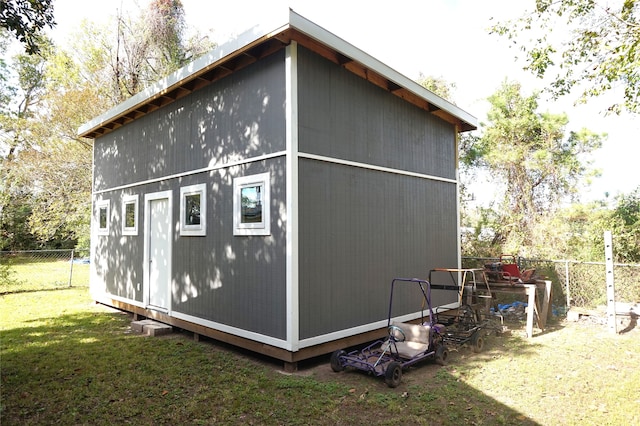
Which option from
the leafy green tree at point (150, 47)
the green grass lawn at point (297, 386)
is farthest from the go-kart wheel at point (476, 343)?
the leafy green tree at point (150, 47)

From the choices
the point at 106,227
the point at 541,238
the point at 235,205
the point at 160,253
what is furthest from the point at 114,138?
the point at 541,238

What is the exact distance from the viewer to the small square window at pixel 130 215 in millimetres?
8396

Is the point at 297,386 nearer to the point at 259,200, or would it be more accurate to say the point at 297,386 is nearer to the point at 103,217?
the point at 259,200

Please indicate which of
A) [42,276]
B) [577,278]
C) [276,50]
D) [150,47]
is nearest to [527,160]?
[577,278]

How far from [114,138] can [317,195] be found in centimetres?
680

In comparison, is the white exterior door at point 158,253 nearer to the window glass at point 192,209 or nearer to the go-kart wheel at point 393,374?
the window glass at point 192,209

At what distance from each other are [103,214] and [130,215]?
1.88 m

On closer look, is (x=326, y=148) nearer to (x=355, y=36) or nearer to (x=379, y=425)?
(x=379, y=425)

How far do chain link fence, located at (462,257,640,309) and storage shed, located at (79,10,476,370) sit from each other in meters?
2.38

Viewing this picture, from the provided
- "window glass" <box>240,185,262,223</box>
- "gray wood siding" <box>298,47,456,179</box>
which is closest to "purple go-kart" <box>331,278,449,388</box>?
"window glass" <box>240,185,262,223</box>

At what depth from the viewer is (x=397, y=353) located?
4.89 meters

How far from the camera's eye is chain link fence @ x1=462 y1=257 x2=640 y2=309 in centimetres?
776

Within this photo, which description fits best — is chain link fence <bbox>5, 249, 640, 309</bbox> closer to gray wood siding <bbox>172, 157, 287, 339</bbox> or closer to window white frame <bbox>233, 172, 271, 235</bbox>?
gray wood siding <bbox>172, 157, 287, 339</bbox>

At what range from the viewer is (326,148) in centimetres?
548
